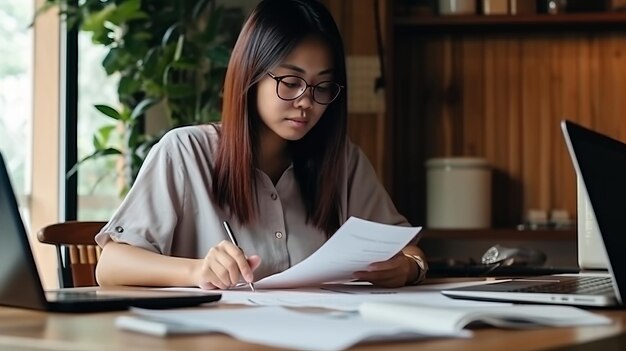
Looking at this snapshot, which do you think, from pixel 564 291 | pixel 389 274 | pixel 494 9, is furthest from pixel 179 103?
pixel 564 291

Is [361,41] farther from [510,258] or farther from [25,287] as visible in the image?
[25,287]

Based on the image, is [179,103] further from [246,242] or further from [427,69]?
[246,242]

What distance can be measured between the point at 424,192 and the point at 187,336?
7.48 feet

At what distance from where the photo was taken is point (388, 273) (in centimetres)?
155

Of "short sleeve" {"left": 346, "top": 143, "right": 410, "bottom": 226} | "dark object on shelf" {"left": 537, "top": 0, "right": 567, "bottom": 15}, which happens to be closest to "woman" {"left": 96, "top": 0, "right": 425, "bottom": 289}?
"short sleeve" {"left": 346, "top": 143, "right": 410, "bottom": 226}

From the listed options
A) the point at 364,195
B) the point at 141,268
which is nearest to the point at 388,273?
the point at 141,268

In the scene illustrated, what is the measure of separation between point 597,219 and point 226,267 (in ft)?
1.66

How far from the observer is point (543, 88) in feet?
9.88

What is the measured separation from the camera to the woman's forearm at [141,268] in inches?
58.5

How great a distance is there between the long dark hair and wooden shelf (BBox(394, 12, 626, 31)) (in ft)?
3.63

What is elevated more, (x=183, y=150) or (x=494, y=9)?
(x=494, y=9)

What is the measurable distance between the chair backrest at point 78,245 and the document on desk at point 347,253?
638 millimetres

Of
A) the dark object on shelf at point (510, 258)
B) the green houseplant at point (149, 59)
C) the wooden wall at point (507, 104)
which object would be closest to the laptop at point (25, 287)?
the dark object on shelf at point (510, 258)

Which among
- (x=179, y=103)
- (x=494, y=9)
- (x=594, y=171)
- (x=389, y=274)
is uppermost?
(x=494, y=9)
